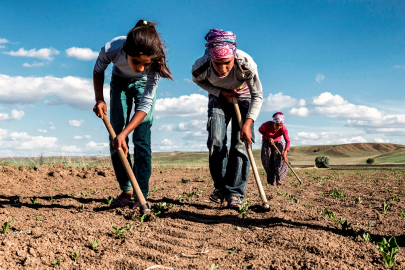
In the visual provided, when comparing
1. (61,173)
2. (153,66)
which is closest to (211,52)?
(153,66)

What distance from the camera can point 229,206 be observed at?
13.3 feet

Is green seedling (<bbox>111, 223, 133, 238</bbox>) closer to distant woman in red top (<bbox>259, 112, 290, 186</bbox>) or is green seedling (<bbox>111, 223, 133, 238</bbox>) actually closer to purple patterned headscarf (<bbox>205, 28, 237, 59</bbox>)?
purple patterned headscarf (<bbox>205, 28, 237, 59</bbox>)

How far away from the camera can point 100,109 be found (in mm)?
3846

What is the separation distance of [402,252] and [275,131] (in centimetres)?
580

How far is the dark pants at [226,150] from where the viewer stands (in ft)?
13.5

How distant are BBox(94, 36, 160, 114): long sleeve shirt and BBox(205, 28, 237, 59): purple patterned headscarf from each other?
703 millimetres

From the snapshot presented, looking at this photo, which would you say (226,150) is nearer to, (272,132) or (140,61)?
A: (140,61)

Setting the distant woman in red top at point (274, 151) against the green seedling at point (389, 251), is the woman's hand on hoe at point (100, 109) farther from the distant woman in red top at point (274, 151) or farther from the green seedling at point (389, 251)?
the distant woman in red top at point (274, 151)

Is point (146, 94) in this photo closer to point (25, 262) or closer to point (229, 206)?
point (229, 206)

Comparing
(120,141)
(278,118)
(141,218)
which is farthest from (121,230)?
(278,118)

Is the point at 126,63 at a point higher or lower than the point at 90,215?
higher

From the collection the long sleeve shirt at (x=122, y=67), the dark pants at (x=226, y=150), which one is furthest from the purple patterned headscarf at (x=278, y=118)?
the long sleeve shirt at (x=122, y=67)

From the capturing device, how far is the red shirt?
26.9ft

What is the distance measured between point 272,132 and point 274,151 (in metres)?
0.50
